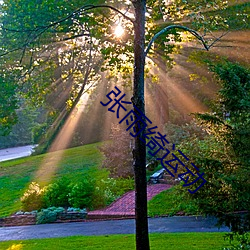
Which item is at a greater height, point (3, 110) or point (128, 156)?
point (3, 110)

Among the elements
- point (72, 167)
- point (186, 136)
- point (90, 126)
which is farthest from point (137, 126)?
point (90, 126)

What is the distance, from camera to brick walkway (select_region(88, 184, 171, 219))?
9.94 metres

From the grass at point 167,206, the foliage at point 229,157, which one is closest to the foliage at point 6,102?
the grass at point 167,206

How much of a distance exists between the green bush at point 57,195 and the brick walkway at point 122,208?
137 cm

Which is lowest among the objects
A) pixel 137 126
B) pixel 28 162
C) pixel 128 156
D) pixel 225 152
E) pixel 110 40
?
pixel 28 162

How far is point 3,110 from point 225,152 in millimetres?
8791

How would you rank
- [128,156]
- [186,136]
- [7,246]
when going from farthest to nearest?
[128,156] → [186,136] → [7,246]

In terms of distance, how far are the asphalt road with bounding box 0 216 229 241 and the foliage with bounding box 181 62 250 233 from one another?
12.2 feet

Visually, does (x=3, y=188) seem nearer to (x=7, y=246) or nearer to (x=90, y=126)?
(x=7, y=246)

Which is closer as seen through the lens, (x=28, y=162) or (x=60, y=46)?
(x=60, y=46)

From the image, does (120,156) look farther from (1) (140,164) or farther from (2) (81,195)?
(1) (140,164)

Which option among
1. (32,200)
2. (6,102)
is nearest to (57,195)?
(32,200)

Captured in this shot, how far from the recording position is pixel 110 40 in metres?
12.3

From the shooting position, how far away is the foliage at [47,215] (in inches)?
410
